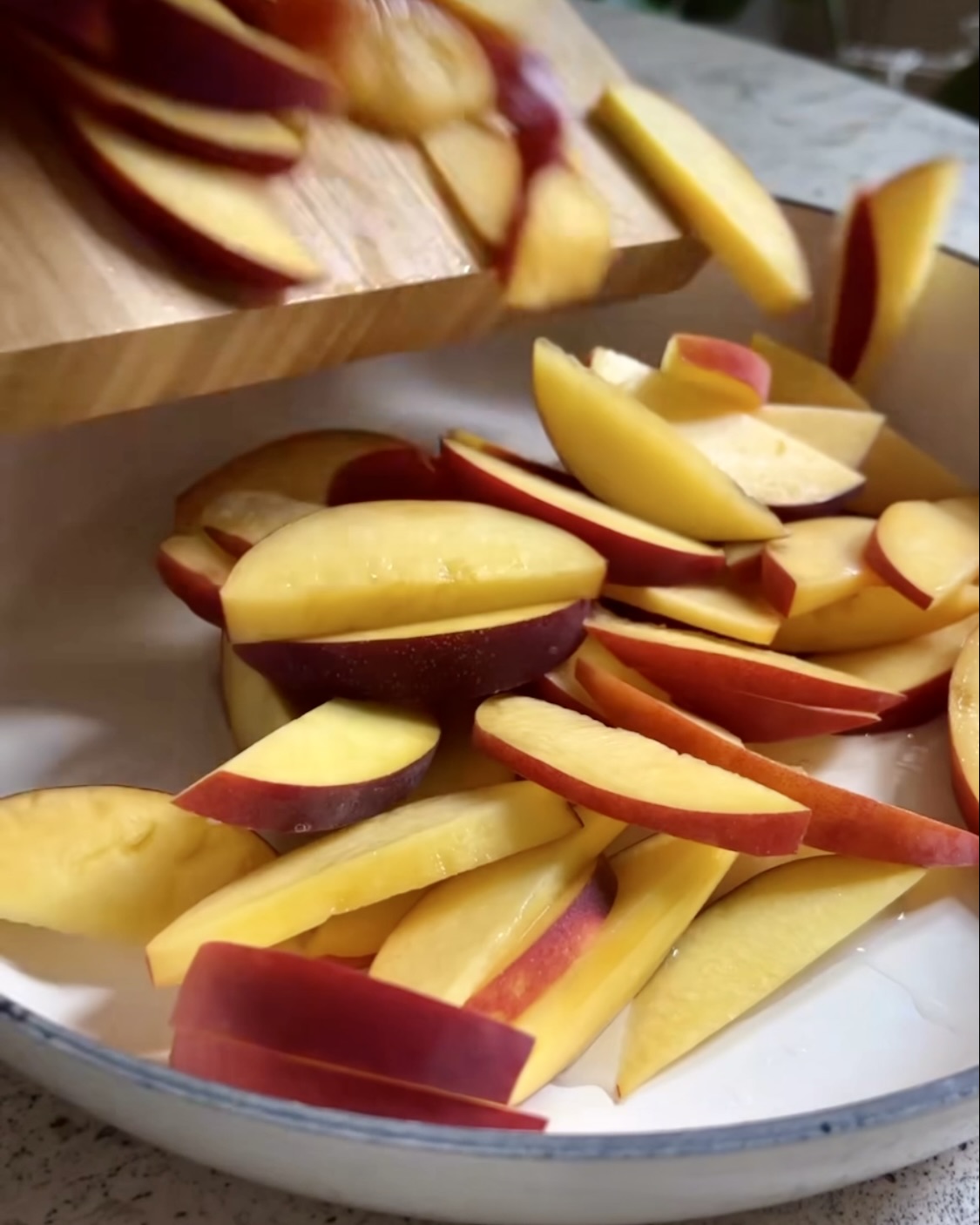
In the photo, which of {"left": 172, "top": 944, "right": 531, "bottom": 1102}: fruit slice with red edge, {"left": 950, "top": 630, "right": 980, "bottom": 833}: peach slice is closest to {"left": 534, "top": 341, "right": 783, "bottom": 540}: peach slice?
{"left": 950, "top": 630, "right": 980, "bottom": 833}: peach slice

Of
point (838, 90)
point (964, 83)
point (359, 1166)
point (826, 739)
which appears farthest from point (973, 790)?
point (964, 83)

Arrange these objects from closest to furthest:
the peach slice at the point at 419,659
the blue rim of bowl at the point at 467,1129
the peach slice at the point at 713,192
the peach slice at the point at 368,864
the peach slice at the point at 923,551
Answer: the blue rim of bowl at the point at 467,1129 < the peach slice at the point at 368,864 < the peach slice at the point at 419,659 < the peach slice at the point at 923,551 < the peach slice at the point at 713,192

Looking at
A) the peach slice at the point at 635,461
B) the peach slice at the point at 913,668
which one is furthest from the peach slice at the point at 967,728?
the peach slice at the point at 635,461

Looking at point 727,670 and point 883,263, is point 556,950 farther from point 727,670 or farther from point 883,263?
point 883,263

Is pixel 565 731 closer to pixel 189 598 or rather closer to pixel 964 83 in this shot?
pixel 189 598

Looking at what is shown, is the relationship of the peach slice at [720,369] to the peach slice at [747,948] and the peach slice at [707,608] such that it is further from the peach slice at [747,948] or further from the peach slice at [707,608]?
the peach slice at [747,948]

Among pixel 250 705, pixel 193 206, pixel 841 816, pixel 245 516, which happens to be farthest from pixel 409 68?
pixel 841 816

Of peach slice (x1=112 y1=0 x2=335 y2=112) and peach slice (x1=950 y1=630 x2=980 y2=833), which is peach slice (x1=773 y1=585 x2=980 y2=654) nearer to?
peach slice (x1=950 y1=630 x2=980 y2=833)
